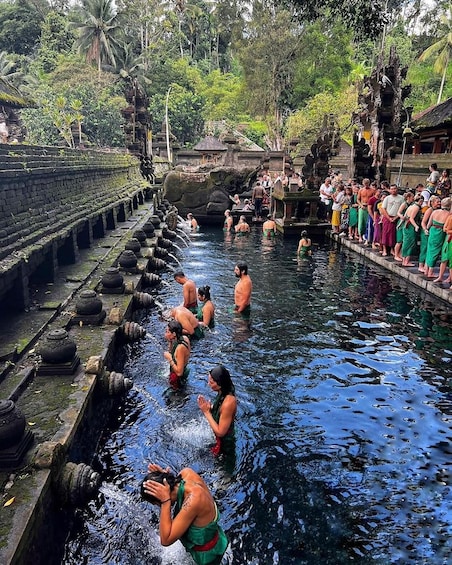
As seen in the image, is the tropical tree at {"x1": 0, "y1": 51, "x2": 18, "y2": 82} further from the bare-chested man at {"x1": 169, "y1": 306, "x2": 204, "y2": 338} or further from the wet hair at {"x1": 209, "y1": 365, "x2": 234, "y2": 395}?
the wet hair at {"x1": 209, "y1": 365, "x2": 234, "y2": 395}

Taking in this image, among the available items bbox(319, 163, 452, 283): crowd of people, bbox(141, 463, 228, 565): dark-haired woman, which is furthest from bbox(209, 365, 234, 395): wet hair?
bbox(319, 163, 452, 283): crowd of people

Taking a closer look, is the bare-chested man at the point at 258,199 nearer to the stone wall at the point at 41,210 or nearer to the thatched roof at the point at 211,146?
the stone wall at the point at 41,210

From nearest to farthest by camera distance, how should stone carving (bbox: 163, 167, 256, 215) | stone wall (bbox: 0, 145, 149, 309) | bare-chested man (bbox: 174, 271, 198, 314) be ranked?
1. stone wall (bbox: 0, 145, 149, 309)
2. bare-chested man (bbox: 174, 271, 198, 314)
3. stone carving (bbox: 163, 167, 256, 215)

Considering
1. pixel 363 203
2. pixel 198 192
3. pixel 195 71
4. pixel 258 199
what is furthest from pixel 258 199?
pixel 195 71

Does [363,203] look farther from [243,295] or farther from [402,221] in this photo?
[243,295]

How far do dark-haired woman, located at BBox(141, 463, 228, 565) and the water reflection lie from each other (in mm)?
443

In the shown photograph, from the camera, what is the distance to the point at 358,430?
6559mm

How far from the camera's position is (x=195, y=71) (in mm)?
56625

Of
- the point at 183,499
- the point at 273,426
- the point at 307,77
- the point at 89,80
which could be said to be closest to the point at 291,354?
the point at 273,426

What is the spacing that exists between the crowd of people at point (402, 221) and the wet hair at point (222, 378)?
8.25 metres

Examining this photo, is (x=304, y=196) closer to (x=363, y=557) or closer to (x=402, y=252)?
(x=402, y=252)

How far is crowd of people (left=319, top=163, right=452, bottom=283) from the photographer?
39.8 feet

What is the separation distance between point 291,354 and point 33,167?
20.9ft

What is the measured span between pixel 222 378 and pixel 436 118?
24.1 meters
